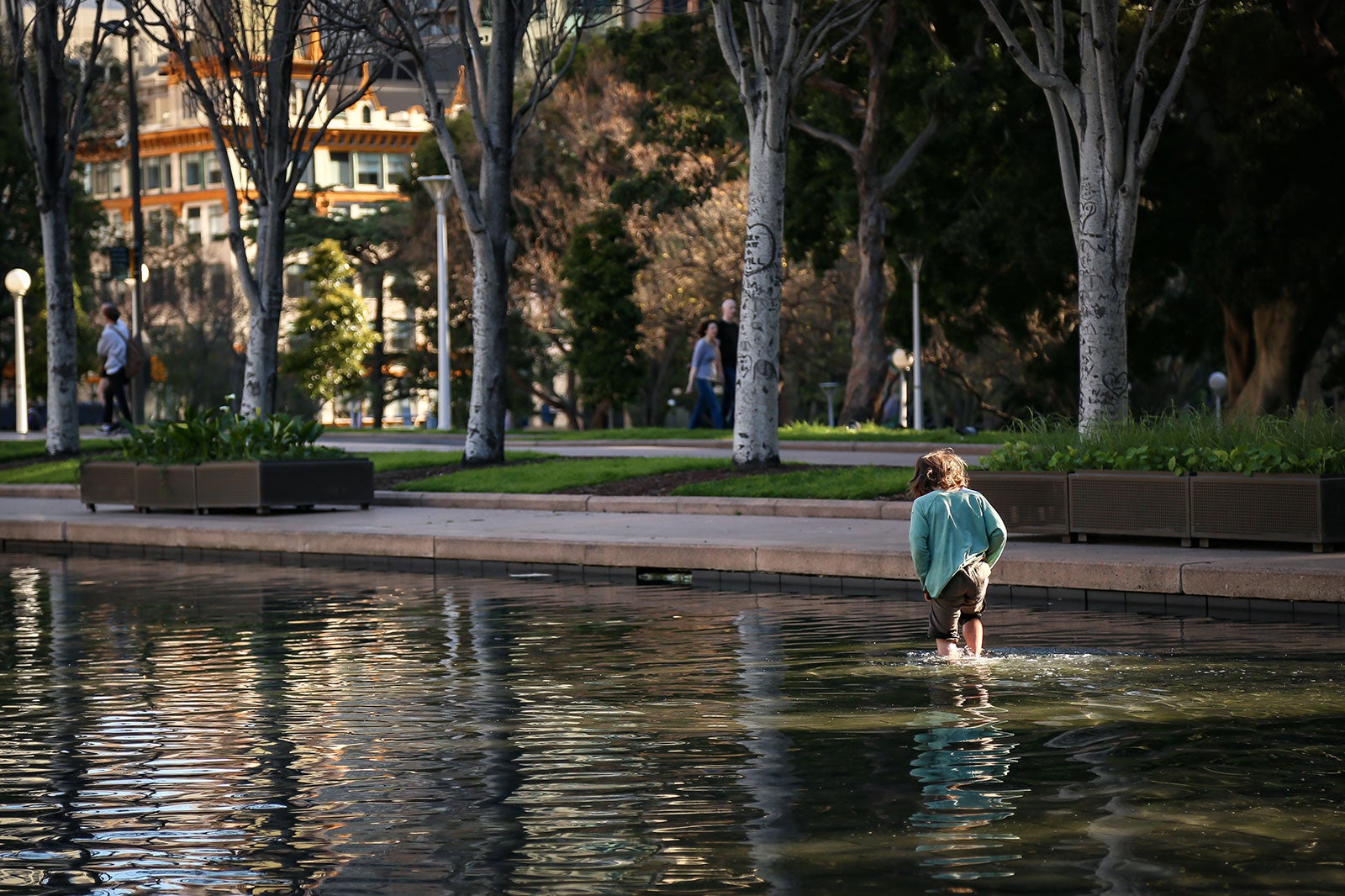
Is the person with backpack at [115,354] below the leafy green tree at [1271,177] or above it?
below

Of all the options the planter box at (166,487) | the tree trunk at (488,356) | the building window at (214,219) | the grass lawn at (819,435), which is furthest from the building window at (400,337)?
the planter box at (166,487)

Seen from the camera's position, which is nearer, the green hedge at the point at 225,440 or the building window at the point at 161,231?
the green hedge at the point at 225,440

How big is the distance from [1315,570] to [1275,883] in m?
6.85

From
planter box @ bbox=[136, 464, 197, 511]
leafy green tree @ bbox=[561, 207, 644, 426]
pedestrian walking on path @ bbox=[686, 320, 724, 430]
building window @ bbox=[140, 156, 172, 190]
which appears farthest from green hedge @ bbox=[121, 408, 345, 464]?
building window @ bbox=[140, 156, 172, 190]

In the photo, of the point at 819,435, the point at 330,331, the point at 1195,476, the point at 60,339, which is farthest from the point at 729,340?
the point at 330,331

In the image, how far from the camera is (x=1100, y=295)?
19.3m

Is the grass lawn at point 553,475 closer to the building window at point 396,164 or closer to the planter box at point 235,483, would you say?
the planter box at point 235,483

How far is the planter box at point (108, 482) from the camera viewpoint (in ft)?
69.7

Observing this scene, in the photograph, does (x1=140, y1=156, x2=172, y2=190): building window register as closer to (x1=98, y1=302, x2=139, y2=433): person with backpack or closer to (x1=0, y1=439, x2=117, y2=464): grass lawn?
(x1=98, y1=302, x2=139, y2=433): person with backpack

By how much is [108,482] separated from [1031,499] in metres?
10.9

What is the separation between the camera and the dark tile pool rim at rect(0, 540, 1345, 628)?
12.0m

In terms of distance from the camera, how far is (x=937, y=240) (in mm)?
35781

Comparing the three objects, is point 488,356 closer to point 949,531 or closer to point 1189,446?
point 1189,446

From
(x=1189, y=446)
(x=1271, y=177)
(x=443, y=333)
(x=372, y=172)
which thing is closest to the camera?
(x=1189, y=446)
